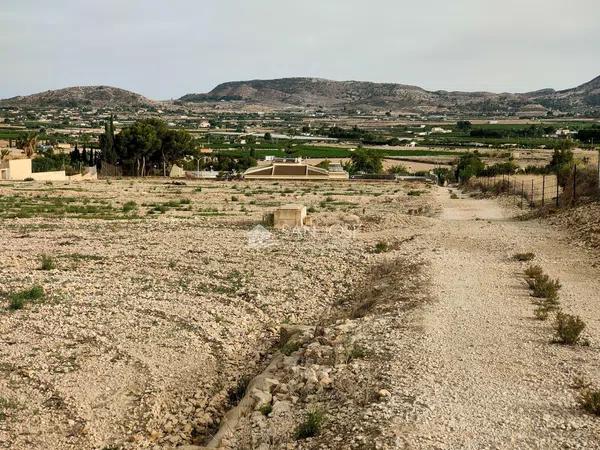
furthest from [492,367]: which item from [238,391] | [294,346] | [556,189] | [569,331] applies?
[556,189]

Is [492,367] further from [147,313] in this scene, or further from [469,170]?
[469,170]

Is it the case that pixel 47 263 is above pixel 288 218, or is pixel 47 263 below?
above

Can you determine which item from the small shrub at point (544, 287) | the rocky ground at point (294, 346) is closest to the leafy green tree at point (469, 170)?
the rocky ground at point (294, 346)

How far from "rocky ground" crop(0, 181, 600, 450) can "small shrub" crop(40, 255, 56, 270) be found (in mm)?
226

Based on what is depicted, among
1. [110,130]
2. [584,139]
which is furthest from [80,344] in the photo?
[584,139]

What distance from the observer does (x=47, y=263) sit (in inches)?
808

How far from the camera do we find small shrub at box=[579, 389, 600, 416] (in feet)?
30.6

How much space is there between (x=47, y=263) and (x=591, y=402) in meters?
15.1

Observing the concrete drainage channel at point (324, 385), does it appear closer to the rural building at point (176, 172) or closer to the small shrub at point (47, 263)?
the small shrub at point (47, 263)

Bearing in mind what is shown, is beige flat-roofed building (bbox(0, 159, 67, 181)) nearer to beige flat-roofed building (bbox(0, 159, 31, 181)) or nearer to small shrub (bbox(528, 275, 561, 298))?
beige flat-roofed building (bbox(0, 159, 31, 181))

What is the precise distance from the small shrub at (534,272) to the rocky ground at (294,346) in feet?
0.88

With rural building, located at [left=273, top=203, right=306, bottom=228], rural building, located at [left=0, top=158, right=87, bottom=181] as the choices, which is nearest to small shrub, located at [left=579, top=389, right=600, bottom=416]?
rural building, located at [left=273, top=203, right=306, bottom=228]

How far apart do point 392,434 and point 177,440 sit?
134 inches

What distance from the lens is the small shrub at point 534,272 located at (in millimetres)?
18281
